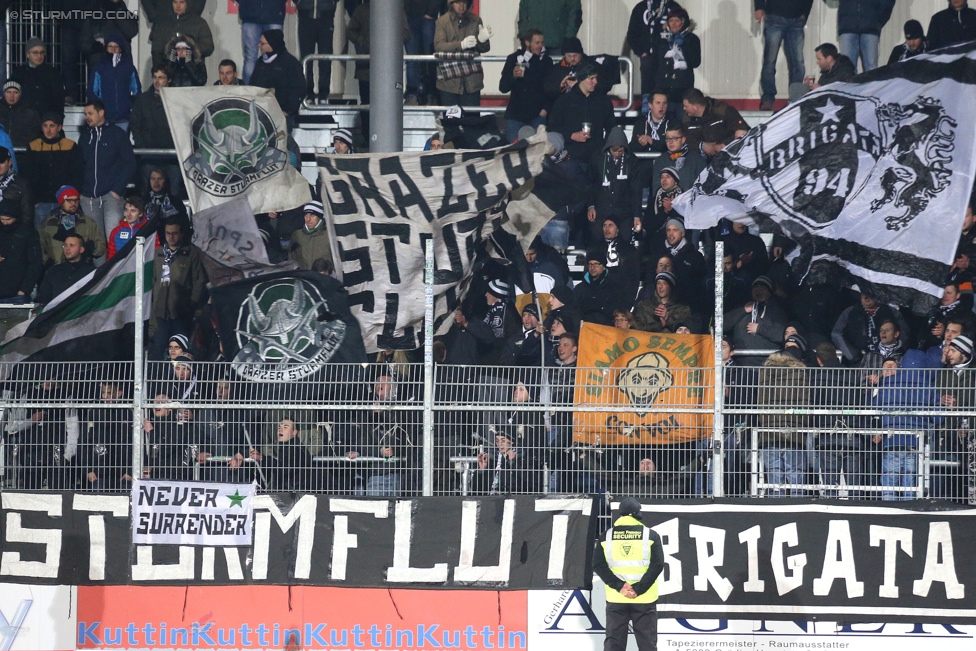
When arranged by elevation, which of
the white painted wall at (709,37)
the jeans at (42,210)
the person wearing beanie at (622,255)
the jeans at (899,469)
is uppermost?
the white painted wall at (709,37)

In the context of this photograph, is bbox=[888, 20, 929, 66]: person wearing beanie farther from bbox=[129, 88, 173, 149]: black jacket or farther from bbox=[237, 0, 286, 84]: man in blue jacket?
bbox=[129, 88, 173, 149]: black jacket

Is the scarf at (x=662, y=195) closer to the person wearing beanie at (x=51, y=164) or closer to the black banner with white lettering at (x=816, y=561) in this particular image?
the black banner with white lettering at (x=816, y=561)

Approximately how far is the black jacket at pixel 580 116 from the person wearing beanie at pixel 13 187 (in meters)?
6.20

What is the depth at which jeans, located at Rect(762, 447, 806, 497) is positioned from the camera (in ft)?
37.2

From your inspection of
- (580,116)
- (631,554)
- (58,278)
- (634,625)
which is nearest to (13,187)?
(58,278)

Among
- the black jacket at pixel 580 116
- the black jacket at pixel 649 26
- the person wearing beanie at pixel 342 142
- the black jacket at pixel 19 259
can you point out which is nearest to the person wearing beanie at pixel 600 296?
the black jacket at pixel 580 116

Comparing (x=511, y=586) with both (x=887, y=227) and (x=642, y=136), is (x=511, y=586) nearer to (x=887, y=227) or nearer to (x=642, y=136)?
(x=887, y=227)

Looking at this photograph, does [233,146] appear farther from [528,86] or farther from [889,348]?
[889,348]

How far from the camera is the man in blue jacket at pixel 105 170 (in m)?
16.5

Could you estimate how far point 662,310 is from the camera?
14133 mm

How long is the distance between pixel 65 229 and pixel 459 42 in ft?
18.1

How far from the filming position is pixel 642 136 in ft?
53.9

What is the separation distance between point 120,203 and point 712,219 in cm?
727

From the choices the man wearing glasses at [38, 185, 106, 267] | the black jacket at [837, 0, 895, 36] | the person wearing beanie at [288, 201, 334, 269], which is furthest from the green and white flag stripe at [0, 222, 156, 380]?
the black jacket at [837, 0, 895, 36]
